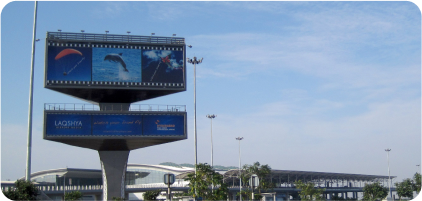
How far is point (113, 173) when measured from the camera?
5697 cm

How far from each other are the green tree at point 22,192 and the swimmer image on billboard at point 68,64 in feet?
80.1

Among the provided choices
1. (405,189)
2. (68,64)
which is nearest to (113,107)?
(68,64)

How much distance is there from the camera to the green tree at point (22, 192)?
95.1 feet

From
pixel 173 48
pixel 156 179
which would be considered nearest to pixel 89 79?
pixel 173 48

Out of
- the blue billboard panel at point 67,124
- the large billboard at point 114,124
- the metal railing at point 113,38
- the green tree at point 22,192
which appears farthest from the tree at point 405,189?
the green tree at point 22,192

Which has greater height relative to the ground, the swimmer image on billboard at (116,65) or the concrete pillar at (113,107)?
the swimmer image on billboard at (116,65)

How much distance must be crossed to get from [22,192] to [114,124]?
24449mm

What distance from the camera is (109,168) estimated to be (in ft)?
188

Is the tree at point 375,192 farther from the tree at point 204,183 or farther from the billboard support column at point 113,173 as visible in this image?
the billboard support column at point 113,173

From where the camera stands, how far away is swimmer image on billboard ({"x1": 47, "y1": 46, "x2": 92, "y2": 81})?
173 ft

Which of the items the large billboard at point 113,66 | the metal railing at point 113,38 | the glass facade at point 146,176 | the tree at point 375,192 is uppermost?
the metal railing at point 113,38

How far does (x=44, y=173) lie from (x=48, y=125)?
3738 inches

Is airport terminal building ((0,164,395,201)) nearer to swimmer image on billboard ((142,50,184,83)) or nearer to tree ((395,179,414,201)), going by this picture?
tree ((395,179,414,201))

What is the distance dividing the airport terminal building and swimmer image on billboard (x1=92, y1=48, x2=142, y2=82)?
185ft
